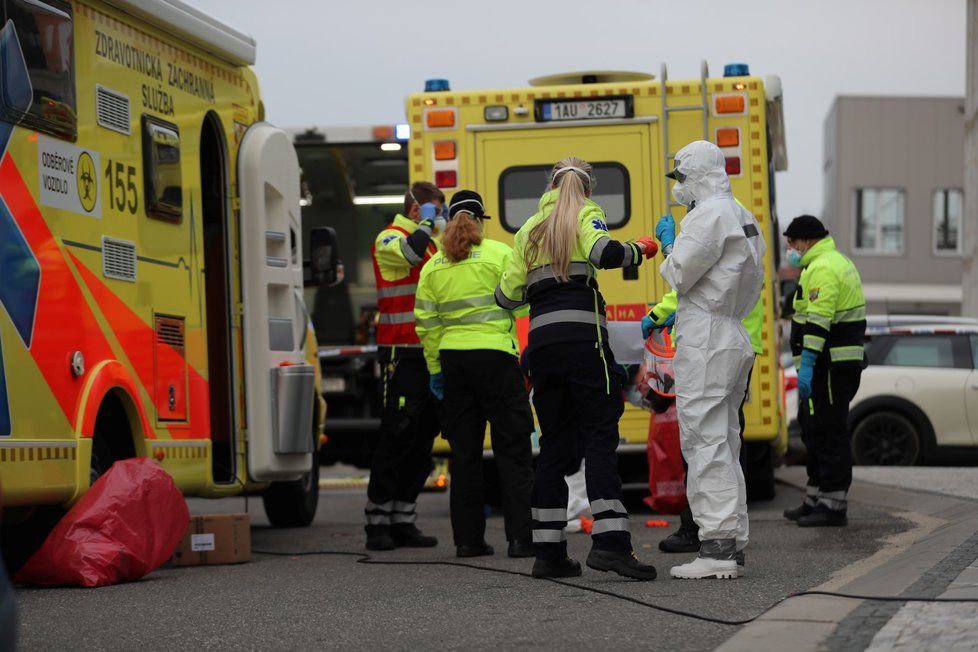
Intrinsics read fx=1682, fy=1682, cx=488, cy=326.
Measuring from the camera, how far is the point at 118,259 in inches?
313

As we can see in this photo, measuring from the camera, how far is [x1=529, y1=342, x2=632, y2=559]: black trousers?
725cm

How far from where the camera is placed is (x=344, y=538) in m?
10.4

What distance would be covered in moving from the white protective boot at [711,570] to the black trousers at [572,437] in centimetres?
29

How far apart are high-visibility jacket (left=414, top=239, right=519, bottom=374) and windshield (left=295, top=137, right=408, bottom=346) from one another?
6414 mm

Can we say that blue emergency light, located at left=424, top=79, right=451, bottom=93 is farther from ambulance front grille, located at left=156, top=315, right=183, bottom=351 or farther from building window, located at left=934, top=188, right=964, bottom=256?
building window, located at left=934, top=188, right=964, bottom=256

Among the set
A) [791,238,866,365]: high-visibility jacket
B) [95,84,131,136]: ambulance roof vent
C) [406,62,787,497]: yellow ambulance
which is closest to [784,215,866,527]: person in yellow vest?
[791,238,866,365]: high-visibility jacket

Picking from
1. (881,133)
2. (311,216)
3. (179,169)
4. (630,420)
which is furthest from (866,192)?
(179,169)

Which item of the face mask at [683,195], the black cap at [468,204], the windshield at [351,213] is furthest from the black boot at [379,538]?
the windshield at [351,213]

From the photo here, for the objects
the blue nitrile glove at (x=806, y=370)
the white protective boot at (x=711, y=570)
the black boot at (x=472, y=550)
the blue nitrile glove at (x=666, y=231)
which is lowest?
the black boot at (x=472, y=550)

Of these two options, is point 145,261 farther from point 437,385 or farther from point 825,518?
point 825,518

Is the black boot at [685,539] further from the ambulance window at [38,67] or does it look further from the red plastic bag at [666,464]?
the ambulance window at [38,67]

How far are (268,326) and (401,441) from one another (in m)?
1.09

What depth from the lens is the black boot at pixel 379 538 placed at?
927 cm

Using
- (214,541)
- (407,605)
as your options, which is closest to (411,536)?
(214,541)
